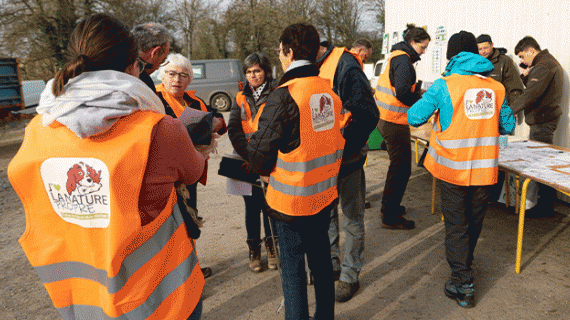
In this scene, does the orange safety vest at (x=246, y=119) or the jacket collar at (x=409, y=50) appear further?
the jacket collar at (x=409, y=50)

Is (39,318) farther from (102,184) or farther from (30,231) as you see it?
(102,184)

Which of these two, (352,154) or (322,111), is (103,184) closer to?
(322,111)

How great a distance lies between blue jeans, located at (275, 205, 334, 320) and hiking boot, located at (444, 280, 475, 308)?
43.8 inches

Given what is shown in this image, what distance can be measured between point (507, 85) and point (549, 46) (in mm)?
645

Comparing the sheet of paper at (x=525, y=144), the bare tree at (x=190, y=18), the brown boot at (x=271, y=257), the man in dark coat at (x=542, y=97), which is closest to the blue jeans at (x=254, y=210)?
the brown boot at (x=271, y=257)

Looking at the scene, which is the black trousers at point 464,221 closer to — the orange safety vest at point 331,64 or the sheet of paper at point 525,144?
the orange safety vest at point 331,64

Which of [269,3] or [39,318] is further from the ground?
[269,3]

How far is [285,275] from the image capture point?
2031 millimetres

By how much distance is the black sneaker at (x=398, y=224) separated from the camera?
3.98 m

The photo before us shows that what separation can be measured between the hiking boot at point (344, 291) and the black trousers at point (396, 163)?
138 cm

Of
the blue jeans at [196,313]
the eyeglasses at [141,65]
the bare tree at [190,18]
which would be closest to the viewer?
the blue jeans at [196,313]

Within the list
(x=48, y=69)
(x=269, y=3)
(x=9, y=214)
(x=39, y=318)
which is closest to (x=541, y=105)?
(x=39, y=318)

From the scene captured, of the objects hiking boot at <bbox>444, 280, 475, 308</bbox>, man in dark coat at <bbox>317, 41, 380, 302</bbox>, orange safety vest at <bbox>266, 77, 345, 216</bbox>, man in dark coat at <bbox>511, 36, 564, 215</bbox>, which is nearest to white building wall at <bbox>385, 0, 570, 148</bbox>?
man in dark coat at <bbox>511, 36, 564, 215</bbox>

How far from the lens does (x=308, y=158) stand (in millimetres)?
1924
